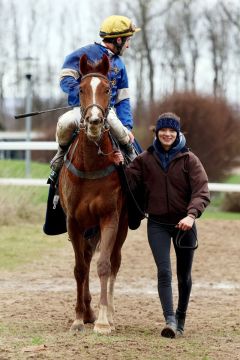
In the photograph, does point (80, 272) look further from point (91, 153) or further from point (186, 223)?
point (186, 223)

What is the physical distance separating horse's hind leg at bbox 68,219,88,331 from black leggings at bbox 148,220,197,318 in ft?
2.21

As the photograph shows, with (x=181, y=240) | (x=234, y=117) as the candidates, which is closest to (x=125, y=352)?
(x=181, y=240)

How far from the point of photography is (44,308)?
9.35 metres

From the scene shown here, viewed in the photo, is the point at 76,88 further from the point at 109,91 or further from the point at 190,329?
the point at 190,329

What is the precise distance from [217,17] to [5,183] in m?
37.2

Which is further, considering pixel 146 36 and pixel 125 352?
pixel 146 36

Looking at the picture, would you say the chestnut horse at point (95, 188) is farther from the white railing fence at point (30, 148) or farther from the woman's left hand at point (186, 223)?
the white railing fence at point (30, 148)

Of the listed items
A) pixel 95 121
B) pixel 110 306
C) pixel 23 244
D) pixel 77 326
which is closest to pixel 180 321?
pixel 110 306

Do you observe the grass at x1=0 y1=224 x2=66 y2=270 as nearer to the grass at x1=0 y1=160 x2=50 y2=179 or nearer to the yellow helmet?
the grass at x1=0 y1=160 x2=50 y2=179

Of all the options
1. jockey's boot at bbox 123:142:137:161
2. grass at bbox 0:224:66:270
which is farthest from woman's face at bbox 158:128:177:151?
grass at bbox 0:224:66:270

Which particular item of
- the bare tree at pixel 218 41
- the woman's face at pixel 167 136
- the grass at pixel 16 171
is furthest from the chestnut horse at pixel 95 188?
the bare tree at pixel 218 41

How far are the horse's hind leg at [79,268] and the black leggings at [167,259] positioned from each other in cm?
67

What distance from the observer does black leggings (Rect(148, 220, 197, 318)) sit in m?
7.77

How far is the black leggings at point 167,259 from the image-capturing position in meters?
7.77
